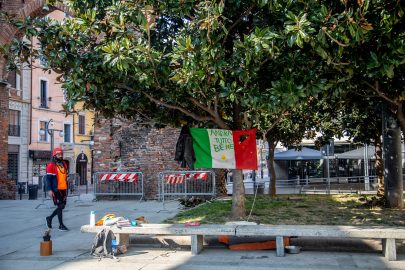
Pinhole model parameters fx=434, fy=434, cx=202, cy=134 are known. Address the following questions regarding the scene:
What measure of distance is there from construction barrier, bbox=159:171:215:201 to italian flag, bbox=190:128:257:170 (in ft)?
18.5

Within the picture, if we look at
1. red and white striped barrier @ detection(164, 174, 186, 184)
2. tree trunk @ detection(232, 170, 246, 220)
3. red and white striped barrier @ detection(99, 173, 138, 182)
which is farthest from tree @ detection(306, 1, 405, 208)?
red and white striped barrier @ detection(99, 173, 138, 182)

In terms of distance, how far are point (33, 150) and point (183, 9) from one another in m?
33.8

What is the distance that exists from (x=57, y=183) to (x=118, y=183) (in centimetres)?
738

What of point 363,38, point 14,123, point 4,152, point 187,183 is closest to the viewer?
point 363,38

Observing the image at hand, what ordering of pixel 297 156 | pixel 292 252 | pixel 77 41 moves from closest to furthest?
pixel 292 252 → pixel 77 41 → pixel 297 156

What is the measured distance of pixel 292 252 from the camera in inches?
307

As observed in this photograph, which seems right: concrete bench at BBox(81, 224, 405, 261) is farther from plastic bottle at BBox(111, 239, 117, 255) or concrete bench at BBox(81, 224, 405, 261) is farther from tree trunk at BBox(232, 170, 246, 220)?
tree trunk at BBox(232, 170, 246, 220)

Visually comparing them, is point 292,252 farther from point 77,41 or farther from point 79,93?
point 77,41

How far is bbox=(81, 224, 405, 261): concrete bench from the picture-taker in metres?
7.09

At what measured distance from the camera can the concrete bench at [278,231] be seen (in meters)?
7.09

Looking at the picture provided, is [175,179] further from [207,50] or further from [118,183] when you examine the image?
[207,50]

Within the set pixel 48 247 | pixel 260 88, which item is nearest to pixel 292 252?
pixel 260 88

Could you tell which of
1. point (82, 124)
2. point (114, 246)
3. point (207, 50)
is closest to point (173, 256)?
point (114, 246)

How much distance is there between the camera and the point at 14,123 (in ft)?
119
